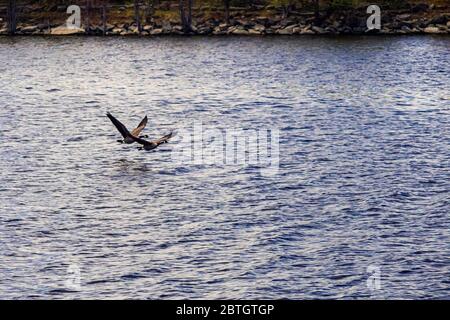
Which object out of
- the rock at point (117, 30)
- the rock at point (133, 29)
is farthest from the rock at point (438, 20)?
the rock at point (117, 30)

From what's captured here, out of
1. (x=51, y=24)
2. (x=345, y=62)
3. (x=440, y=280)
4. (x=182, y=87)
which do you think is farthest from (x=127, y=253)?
(x=51, y=24)

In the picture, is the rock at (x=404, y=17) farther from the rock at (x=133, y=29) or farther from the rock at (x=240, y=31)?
the rock at (x=133, y=29)

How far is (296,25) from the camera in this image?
182 m

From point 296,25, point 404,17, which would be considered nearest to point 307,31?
point 296,25

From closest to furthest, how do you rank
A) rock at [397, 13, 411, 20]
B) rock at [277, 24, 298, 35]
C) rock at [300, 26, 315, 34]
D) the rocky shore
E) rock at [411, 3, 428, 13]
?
1. the rocky shore
2. rock at [300, 26, 315, 34]
3. rock at [277, 24, 298, 35]
4. rock at [397, 13, 411, 20]
5. rock at [411, 3, 428, 13]

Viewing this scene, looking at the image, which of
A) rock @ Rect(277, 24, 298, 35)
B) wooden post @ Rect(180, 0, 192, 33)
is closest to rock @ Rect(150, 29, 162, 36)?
wooden post @ Rect(180, 0, 192, 33)

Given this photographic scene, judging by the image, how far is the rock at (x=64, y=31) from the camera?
18725cm

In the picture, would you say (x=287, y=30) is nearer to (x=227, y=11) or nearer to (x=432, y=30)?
(x=227, y=11)

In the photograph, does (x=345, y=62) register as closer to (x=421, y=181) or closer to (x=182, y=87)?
(x=182, y=87)

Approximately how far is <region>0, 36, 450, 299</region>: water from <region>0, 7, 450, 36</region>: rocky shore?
175 ft

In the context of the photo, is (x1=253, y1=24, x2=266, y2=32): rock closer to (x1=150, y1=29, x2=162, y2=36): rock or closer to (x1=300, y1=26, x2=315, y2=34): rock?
(x1=300, y1=26, x2=315, y2=34): rock

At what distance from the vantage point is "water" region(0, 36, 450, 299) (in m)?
50.8

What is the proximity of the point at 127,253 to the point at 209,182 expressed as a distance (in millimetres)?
15801

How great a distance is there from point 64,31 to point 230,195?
127m
